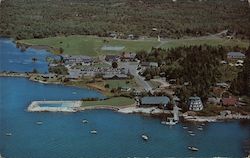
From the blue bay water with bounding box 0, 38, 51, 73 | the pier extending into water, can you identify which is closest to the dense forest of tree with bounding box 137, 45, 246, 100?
the pier extending into water

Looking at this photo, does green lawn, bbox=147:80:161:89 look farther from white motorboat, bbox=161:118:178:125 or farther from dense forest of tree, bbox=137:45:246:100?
white motorboat, bbox=161:118:178:125

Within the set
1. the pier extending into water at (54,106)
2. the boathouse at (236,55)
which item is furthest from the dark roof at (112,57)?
the boathouse at (236,55)

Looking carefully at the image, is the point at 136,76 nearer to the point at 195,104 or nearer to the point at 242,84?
the point at 195,104

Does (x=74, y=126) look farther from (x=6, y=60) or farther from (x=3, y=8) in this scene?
(x=3, y=8)

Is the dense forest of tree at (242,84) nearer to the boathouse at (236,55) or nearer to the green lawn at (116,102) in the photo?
the boathouse at (236,55)

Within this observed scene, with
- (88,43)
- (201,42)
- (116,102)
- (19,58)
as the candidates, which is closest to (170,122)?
(116,102)

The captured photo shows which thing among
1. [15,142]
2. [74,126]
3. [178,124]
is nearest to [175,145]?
[178,124]

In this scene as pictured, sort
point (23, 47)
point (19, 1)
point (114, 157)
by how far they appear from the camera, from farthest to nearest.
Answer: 1. point (23, 47)
2. point (19, 1)
3. point (114, 157)
